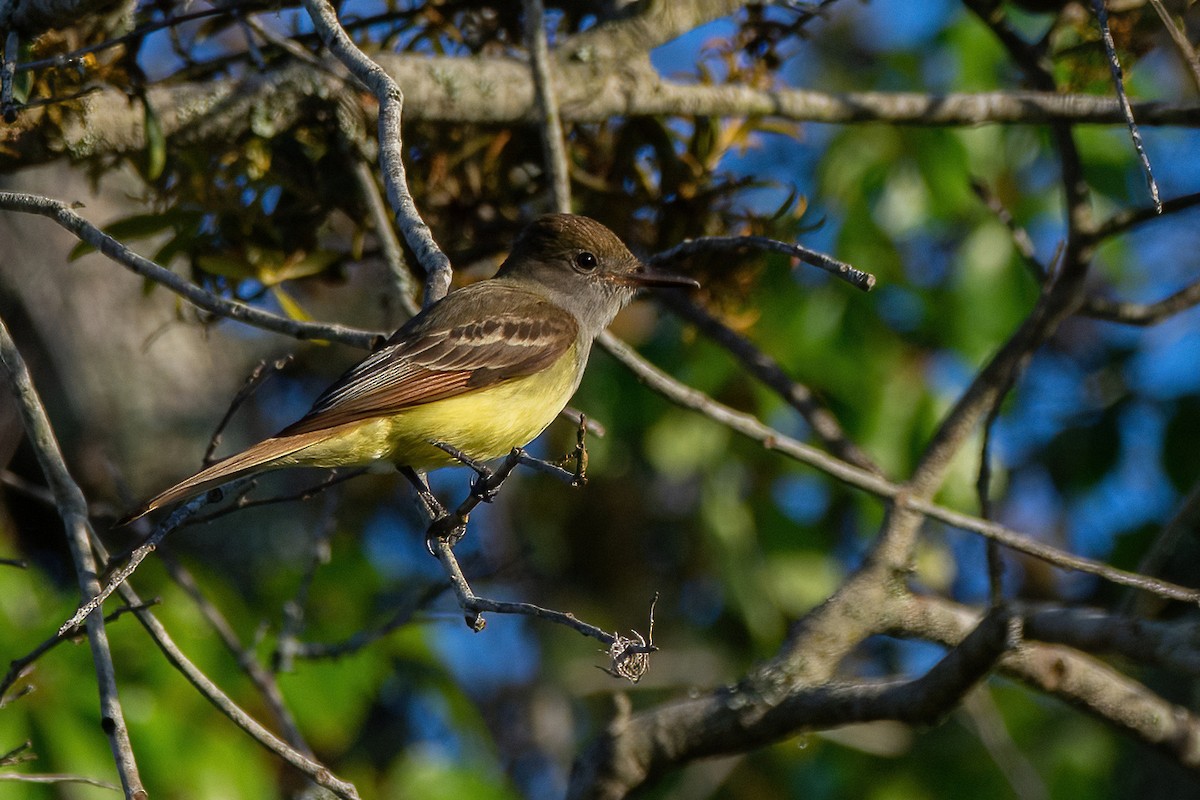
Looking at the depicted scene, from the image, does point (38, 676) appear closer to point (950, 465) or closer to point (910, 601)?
point (910, 601)

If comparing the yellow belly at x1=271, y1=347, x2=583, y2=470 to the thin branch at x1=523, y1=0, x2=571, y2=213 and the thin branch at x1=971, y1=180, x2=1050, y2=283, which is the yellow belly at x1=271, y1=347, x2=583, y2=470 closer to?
the thin branch at x1=523, y1=0, x2=571, y2=213

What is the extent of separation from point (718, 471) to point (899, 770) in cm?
156

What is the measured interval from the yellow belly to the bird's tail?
6.9 inches

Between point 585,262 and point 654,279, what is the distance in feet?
1.76

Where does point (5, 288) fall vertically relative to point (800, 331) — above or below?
above

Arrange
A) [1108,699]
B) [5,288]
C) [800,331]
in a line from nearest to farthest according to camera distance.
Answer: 1. [1108,699]
2. [800,331]
3. [5,288]

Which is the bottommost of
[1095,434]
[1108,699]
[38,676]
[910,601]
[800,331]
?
[1108,699]

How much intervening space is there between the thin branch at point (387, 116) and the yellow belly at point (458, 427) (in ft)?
3.16

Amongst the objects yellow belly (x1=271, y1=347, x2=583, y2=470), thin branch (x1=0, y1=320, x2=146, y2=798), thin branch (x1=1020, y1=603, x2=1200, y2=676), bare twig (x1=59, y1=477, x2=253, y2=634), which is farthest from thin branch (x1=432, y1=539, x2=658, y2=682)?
thin branch (x1=1020, y1=603, x2=1200, y2=676)

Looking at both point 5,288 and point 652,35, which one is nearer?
point 652,35

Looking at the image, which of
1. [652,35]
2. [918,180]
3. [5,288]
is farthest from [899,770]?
[5,288]

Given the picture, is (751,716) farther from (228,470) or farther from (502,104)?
(502,104)

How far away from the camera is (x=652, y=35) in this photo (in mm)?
4801

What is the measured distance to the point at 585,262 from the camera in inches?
197
